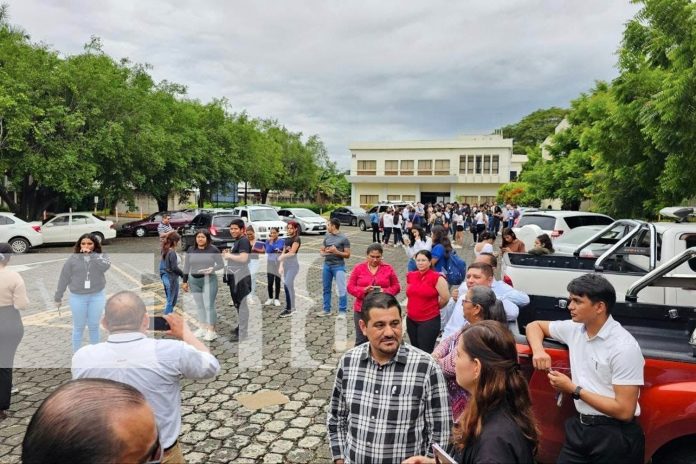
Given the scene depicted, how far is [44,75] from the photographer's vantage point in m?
18.5

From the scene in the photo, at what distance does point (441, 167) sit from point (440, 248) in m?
49.5

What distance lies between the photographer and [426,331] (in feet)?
16.8

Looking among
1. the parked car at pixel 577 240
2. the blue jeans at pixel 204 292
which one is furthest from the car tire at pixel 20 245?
the parked car at pixel 577 240

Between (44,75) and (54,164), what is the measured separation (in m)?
3.87

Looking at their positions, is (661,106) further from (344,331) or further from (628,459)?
(628,459)

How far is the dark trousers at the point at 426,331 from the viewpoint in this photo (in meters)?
5.11

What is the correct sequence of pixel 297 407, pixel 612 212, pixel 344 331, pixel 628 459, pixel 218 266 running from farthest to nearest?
1. pixel 612 212
2. pixel 344 331
3. pixel 218 266
4. pixel 297 407
5. pixel 628 459

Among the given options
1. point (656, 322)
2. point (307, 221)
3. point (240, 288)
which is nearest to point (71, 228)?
point (307, 221)

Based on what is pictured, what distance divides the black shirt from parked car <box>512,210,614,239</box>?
11.0 meters

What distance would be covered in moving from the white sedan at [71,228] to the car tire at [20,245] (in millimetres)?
1362

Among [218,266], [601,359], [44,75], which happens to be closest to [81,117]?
[44,75]

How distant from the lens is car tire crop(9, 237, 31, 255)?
17.1 metres

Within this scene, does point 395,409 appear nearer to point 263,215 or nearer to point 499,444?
point 499,444

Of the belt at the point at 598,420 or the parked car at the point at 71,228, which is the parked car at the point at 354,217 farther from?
the belt at the point at 598,420
